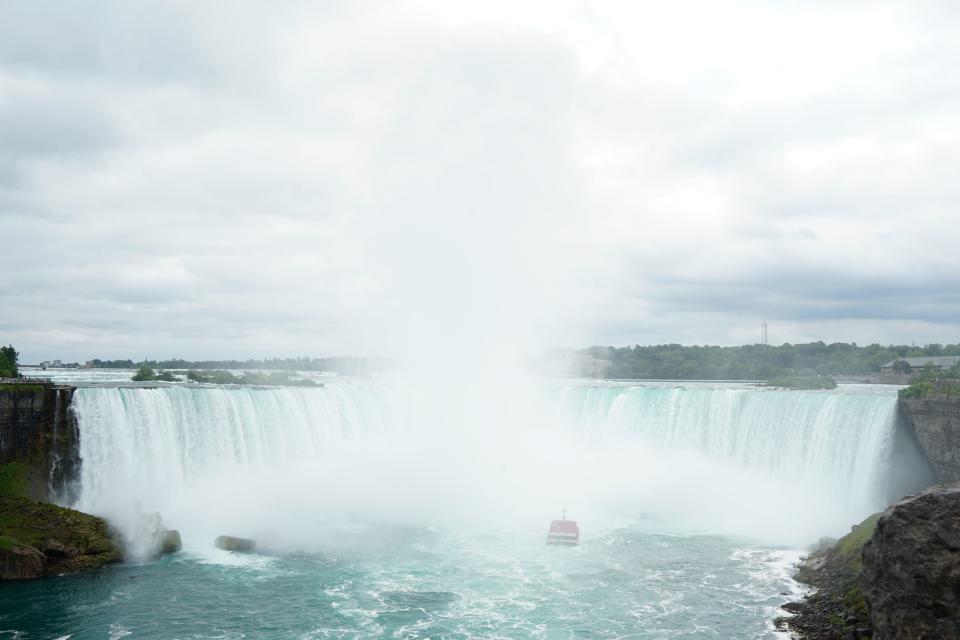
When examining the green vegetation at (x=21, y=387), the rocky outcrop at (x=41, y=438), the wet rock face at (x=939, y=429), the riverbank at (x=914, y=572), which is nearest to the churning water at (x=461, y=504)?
the rocky outcrop at (x=41, y=438)

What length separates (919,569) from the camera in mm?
14453

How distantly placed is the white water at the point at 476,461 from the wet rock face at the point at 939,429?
1.14 m

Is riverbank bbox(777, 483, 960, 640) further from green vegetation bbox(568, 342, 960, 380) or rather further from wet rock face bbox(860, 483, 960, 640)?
green vegetation bbox(568, 342, 960, 380)

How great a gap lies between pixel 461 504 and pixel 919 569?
854 inches

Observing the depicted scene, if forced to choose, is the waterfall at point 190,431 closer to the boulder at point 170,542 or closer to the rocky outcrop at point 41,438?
the rocky outcrop at point 41,438

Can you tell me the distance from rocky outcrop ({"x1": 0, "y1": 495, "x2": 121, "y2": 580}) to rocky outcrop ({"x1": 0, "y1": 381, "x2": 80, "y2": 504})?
158 centimetres

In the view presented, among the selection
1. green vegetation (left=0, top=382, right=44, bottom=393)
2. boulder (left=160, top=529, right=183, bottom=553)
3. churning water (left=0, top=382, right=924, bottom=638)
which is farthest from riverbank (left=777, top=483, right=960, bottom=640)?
green vegetation (left=0, top=382, right=44, bottom=393)

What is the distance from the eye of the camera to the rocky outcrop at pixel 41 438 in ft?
83.4

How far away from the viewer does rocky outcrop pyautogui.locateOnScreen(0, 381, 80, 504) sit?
2541 cm

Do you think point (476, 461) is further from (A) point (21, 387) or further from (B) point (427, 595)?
(A) point (21, 387)

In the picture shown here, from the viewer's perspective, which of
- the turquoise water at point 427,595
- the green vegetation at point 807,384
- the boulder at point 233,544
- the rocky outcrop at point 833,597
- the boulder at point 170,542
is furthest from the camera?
the green vegetation at point 807,384

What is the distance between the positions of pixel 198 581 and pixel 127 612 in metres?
2.77

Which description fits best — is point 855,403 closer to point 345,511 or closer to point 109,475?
point 345,511

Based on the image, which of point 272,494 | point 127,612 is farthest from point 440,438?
point 127,612
